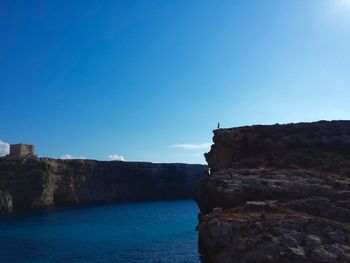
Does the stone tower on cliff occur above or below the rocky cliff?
above

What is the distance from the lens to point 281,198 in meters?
28.1

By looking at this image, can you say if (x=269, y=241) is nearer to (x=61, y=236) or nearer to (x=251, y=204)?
(x=251, y=204)

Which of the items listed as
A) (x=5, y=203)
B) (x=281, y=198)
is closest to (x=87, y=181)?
(x=5, y=203)

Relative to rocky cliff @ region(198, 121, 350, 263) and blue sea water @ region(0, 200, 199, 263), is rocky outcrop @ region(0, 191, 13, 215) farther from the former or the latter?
rocky cliff @ region(198, 121, 350, 263)

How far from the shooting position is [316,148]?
3925 centimetres

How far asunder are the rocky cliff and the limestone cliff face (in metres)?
88.1

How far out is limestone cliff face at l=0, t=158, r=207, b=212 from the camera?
125062 mm

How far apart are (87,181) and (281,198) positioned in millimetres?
130615

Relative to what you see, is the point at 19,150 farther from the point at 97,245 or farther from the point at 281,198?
the point at 281,198

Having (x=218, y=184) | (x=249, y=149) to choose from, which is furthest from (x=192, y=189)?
(x=218, y=184)

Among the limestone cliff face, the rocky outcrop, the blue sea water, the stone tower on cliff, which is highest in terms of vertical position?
the stone tower on cliff

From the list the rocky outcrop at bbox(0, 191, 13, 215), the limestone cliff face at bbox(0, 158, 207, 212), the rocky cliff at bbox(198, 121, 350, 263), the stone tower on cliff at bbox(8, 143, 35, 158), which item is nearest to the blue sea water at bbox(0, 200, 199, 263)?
the rocky cliff at bbox(198, 121, 350, 263)

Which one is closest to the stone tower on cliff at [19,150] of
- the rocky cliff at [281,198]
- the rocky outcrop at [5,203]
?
the rocky outcrop at [5,203]

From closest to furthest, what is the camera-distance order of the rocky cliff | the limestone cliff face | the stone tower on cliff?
the rocky cliff < the limestone cliff face < the stone tower on cliff
